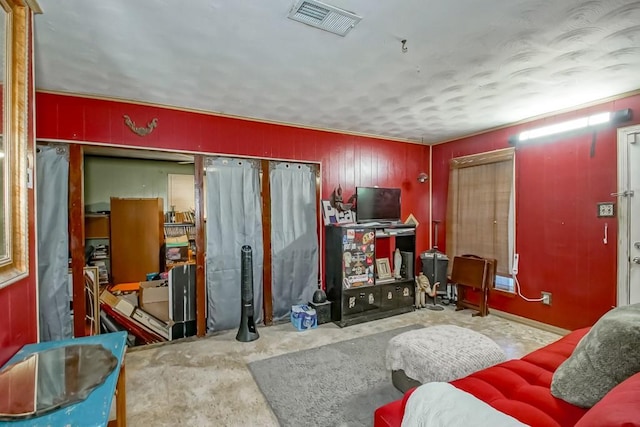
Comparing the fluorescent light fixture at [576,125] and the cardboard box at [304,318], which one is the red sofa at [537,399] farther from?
the fluorescent light fixture at [576,125]

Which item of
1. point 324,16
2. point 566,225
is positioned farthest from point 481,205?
point 324,16

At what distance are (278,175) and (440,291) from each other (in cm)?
299

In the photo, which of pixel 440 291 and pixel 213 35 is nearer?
pixel 213 35

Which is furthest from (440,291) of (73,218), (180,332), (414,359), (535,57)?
(73,218)

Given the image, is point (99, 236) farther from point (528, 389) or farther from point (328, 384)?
point (528, 389)

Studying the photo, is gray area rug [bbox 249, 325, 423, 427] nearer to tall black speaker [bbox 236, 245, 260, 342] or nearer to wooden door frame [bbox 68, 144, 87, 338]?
tall black speaker [bbox 236, 245, 260, 342]

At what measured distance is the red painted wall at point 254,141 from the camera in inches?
116

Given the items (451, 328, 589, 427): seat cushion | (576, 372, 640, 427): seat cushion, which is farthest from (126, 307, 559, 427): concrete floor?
(576, 372, 640, 427): seat cushion

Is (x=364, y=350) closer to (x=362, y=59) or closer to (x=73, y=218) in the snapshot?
(x=362, y=59)

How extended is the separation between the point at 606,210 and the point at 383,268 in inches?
100

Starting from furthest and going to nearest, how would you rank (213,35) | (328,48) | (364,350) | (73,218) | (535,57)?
(364,350)
(73,218)
(535,57)
(328,48)
(213,35)

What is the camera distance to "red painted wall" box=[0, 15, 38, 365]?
4.36 ft

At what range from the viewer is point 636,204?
9.77 ft

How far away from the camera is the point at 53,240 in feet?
9.30
